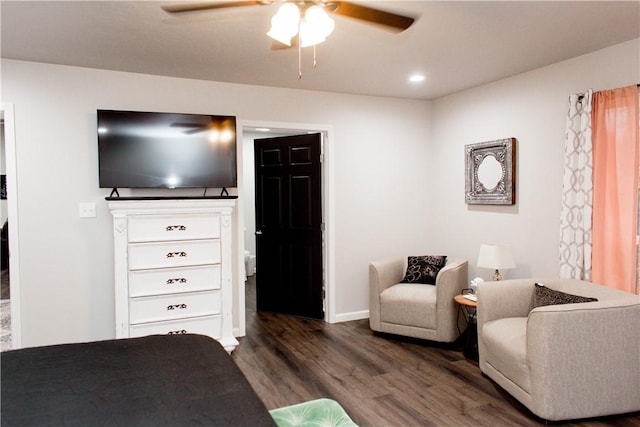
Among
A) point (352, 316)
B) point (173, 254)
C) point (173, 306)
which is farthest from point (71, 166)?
point (352, 316)

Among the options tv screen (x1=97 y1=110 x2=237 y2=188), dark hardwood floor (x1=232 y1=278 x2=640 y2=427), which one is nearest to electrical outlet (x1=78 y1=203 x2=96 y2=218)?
tv screen (x1=97 y1=110 x2=237 y2=188)

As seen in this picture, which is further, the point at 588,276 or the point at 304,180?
the point at 304,180

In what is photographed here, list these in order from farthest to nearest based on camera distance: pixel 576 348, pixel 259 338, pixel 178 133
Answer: pixel 259 338 → pixel 178 133 → pixel 576 348

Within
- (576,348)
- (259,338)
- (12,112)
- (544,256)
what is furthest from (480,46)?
(12,112)

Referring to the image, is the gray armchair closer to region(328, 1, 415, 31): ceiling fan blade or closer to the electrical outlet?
region(328, 1, 415, 31): ceiling fan blade

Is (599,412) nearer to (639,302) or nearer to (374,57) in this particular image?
(639,302)

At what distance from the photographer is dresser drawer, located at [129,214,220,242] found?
3375 millimetres

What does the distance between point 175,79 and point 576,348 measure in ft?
12.0

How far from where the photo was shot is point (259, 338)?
→ 4133 mm

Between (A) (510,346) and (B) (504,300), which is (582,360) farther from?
(B) (504,300)

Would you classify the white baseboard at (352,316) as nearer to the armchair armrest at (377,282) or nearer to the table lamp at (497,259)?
the armchair armrest at (377,282)

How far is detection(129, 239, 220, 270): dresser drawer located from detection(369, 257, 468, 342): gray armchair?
1.56 m

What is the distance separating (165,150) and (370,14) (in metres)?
2.27

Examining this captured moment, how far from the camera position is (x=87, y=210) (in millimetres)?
3592
